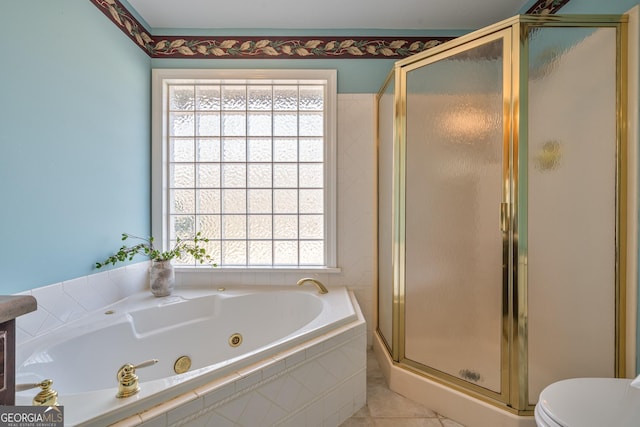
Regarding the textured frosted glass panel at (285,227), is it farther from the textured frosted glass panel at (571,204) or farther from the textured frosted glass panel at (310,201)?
the textured frosted glass panel at (571,204)

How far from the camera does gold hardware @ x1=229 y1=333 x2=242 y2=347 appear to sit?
6.01ft

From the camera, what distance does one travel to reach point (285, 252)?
2320 mm

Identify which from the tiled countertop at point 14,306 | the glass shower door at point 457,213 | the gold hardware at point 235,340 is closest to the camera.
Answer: the tiled countertop at point 14,306

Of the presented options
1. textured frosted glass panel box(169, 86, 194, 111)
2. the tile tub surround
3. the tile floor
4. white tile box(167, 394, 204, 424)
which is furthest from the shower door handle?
textured frosted glass panel box(169, 86, 194, 111)

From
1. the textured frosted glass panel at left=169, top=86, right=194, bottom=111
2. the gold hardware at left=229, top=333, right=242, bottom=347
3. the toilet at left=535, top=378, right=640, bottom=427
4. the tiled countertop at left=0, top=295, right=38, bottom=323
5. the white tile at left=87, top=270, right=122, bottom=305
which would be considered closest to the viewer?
the tiled countertop at left=0, top=295, right=38, bottom=323

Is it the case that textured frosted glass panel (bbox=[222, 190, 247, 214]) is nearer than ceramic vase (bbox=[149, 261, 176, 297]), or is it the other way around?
ceramic vase (bbox=[149, 261, 176, 297])

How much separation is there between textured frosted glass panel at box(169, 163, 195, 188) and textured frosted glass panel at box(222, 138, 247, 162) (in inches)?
10.9

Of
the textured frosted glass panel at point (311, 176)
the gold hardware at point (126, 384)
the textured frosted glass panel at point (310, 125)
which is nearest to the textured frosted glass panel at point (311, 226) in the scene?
the textured frosted glass panel at point (311, 176)

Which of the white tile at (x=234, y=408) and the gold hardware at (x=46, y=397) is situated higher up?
the gold hardware at (x=46, y=397)

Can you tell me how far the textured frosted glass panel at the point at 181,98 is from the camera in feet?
7.47

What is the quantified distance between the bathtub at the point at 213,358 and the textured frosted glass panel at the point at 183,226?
415 mm

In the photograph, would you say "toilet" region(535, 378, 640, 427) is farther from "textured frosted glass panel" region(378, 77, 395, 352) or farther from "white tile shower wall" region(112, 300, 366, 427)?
"textured frosted glass panel" region(378, 77, 395, 352)

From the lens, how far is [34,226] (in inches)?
50.7

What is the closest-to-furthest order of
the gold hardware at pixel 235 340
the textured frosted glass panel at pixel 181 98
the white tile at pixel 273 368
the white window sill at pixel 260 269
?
the white tile at pixel 273 368
the gold hardware at pixel 235 340
the white window sill at pixel 260 269
the textured frosted glass panel at pixel 181 98
